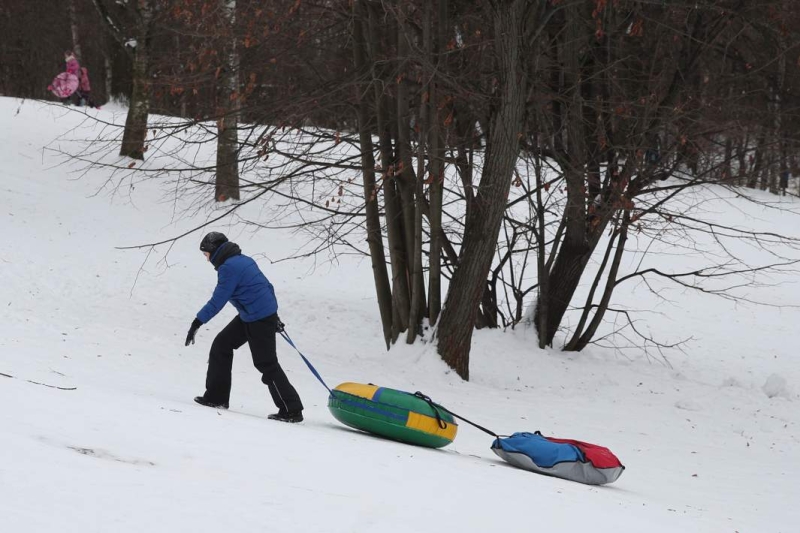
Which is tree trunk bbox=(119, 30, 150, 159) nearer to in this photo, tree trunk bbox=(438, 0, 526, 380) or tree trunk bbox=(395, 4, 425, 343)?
tree trunk bbox=(395, 4, 425, 343)

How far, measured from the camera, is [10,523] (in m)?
3.54

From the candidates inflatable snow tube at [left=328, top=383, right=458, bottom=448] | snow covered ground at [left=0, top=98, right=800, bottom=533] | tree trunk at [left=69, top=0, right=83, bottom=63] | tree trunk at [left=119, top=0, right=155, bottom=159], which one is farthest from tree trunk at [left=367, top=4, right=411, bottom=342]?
tree trunk at [left=69, top=0, right=83, bottom=63]

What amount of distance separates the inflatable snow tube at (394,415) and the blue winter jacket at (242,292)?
37.1 inches

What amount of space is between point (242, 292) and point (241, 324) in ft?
1.12

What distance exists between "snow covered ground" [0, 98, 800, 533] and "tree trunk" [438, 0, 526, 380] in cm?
43

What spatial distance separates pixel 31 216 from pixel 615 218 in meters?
10.8

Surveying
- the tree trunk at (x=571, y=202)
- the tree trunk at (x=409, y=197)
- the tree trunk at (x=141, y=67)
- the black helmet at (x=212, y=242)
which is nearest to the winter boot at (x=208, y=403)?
the black helmet at (x=212, y=242)

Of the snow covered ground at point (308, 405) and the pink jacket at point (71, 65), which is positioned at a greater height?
the pink jacket at point (71, 65)

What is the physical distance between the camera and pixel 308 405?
9.52m

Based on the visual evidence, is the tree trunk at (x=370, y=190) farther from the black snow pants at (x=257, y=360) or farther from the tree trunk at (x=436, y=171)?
the black snow pants at (x=257, y=360)

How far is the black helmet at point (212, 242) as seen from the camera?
7.48m

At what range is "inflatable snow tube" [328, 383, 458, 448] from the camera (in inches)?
291

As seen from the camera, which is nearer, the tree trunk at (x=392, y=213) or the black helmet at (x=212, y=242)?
the black helmet at (x=212, y=242)

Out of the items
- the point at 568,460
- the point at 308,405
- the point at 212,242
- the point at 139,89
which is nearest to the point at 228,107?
the point at 308,405
